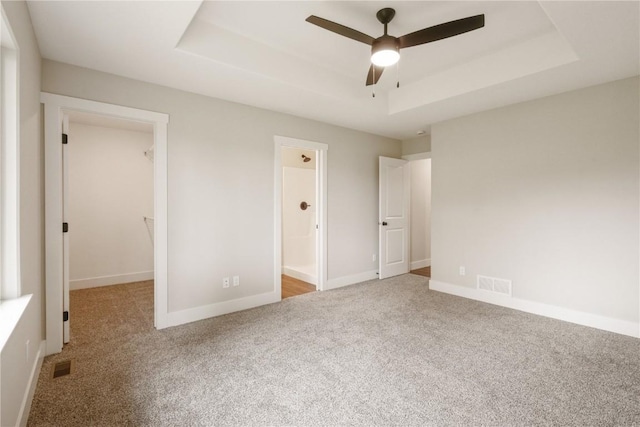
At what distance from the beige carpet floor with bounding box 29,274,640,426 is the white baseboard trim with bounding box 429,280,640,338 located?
0.14 meters

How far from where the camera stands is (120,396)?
195 cm

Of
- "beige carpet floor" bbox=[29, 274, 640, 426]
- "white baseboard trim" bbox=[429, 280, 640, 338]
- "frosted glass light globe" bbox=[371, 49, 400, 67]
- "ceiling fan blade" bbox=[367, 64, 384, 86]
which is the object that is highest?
"ceiling fan blade" bbox=[367, 64, 384, 86]

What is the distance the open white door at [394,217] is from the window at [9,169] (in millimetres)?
4216

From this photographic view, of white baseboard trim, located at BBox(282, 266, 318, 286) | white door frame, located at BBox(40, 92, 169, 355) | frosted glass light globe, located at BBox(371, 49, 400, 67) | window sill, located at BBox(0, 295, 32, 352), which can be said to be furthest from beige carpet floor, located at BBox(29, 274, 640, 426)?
frosted glass light globe, located at BBox(371, 49, 400, 67)

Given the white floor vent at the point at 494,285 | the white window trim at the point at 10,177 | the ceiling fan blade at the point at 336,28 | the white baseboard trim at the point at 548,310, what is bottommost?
the white baseboard trim at the point at 548,310

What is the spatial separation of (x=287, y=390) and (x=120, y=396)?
3.47 feet

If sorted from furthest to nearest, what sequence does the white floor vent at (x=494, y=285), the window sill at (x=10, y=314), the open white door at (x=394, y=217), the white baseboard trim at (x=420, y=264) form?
1. the white baseboard trim at (x=420, y=264)
2. the open white door at (x=394, y=217)
3. the white floor vent at (x=494, y=285)
4. the window sill at (x=10, y=314)

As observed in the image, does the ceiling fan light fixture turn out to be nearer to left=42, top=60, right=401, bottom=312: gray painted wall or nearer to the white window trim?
left=42, top=60, right=401, bottom=312: gray painted wall

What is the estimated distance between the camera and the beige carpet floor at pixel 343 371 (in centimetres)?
179

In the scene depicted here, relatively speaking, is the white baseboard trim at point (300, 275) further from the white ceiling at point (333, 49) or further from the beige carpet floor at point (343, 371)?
the white ceiling at point (333, 49)

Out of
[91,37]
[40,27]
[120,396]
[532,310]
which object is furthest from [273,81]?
[532,310]

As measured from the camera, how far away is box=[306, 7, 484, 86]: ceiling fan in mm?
1990

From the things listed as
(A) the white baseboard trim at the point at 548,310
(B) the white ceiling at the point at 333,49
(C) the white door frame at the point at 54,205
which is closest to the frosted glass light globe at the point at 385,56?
(B) the white ceiling at the point at 333,49

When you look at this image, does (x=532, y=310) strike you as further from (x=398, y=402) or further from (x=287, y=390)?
(x=287, y=390)
